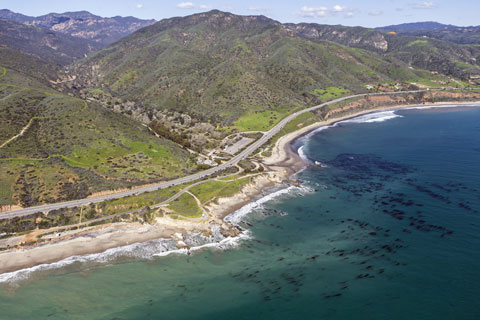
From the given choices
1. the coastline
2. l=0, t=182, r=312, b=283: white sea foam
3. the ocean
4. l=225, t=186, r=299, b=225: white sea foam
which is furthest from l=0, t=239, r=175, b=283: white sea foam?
l=225, t=186, r=299, b=225: white sea foam

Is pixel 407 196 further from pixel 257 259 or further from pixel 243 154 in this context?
pixel 243 154

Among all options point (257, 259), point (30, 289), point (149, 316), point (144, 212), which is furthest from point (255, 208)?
point (30, 289)

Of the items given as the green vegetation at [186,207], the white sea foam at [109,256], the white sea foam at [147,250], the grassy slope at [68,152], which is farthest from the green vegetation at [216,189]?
the white sea foam at [109,256]

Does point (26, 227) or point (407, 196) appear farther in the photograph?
point (407, 196)

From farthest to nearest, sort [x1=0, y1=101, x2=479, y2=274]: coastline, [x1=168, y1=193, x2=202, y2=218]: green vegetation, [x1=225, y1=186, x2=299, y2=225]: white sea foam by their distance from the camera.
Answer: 1. [x1=168, y1=193, x2=202, y2=218]: green vegetation
2. [x1=225, y1=186, x2=299, y2=225]: white sea foam
3. [x1=0, y1=101, x2=479, y2=274]: coastline

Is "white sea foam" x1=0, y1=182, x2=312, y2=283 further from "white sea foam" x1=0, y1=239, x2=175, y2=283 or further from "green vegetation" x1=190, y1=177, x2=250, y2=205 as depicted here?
"green vegetation" x1=190, y1=177, x2=250, y2=205

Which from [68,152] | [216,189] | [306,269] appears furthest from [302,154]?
[68,152]
